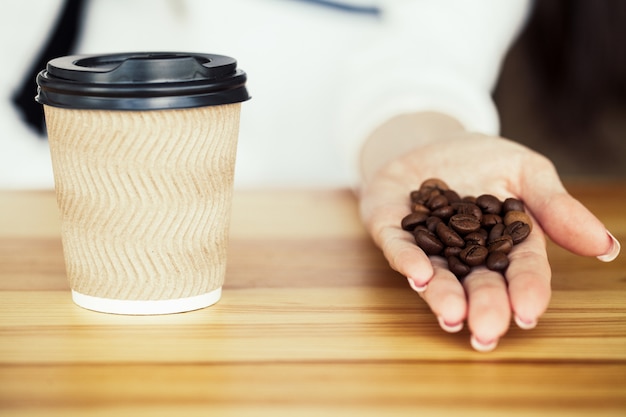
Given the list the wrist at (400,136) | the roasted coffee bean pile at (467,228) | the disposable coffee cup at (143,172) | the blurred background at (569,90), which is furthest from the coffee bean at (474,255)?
the blurred background at (569,90)

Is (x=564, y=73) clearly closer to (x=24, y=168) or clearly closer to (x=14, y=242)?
(x=24, y=168)

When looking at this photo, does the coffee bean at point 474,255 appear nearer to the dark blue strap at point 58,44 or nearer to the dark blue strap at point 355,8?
the dark blue strap at point 355,8

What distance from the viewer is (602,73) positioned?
7.48 ft

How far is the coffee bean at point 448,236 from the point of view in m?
→ 0.84

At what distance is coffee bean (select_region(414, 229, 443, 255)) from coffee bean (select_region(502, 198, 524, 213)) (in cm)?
11

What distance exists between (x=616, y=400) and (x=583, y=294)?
0.90ft

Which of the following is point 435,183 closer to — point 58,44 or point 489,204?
point 489,204

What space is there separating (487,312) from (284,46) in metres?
1.15

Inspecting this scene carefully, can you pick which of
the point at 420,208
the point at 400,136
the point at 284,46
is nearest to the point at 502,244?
the point at 420,208

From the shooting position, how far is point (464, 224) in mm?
855

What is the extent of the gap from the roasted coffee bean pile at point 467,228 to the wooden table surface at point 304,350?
0.07 m

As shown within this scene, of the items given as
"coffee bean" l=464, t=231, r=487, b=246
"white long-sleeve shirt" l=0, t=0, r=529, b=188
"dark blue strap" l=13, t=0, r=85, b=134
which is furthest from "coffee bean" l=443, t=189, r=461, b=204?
"dark blue strap" l=13, t=0, r=85, b=134

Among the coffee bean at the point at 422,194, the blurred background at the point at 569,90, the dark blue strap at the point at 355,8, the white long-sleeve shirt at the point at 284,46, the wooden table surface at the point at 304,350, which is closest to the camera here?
the wooden table surface at the point at 304,350

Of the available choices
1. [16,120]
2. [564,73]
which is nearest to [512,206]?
[16,120]
